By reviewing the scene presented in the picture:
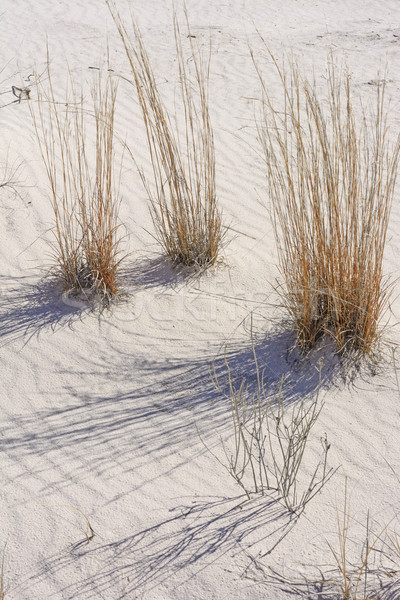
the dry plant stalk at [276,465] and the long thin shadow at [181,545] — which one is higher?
the dry plant stalk at [276,465]

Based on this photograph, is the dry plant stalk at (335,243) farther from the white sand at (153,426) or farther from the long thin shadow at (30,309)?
the long thin shadow at (30,309)

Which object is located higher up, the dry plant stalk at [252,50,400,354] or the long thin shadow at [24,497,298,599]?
the dry plant stalk at [252,50,400,354]

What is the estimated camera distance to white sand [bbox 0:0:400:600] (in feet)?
6.72

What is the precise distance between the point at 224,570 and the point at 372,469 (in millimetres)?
749

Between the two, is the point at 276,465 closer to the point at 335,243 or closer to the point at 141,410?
the point at 141,410

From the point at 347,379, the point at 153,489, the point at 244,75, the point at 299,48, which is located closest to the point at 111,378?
the point at 153,489

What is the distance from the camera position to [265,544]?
2113mm

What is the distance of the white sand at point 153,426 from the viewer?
6.72ft

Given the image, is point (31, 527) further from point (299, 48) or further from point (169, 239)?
point (299, 48)

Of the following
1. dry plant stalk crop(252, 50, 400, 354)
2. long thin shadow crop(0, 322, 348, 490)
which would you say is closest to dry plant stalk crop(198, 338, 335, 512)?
long thin shadow crop(0, 322, 348, 490)

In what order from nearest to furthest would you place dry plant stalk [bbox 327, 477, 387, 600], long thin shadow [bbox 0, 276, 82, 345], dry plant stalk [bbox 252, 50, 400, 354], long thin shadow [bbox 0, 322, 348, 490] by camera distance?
dry plant stalk [bbox 327, 477, 387, 600] → long thin shadow [bbox 0, 322, 348, 490] → dry plant stalk [bbox 252, 50, 400, 354] → long thin shadow [bbox 0, 276, 82, 345]

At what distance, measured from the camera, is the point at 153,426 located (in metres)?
2.63

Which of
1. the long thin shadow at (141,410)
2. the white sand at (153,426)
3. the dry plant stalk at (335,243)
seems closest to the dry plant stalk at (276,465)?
the white sand at (153,426)

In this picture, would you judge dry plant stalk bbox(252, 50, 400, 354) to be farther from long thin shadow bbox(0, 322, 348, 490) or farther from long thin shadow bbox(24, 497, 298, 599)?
long thin shadow bbox(24, 497, 298, 599)
